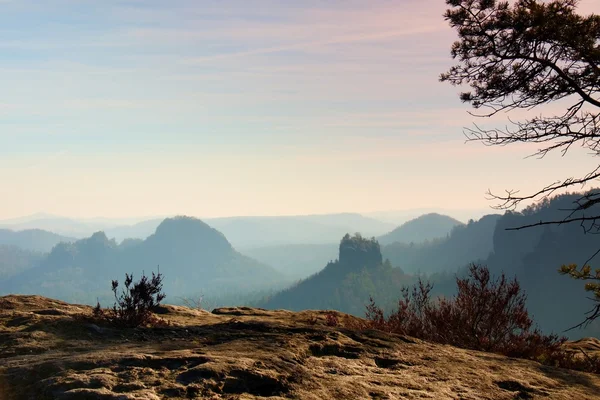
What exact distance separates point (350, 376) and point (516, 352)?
19.3ft

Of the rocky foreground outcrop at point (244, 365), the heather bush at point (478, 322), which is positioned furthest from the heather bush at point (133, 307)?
the heather bush at point (478, 322)

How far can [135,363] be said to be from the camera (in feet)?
18.7

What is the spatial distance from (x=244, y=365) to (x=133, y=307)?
3.41m

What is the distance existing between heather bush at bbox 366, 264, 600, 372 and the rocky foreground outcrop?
2.60 metres

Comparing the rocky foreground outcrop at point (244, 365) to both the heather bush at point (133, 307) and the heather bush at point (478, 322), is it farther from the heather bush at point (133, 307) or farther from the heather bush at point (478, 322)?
the heather bush at point (478, 322)

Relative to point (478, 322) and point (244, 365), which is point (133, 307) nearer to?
point (244, 365)

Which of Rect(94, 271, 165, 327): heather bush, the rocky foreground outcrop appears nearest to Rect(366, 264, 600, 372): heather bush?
the rocky foreground outcrop

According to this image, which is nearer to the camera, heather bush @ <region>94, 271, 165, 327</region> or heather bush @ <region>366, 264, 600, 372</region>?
heather bush @ <region>94, 271, 165, 327</region>

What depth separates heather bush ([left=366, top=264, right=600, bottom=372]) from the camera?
416 inches

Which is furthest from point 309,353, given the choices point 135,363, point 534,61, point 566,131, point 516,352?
point 534,61

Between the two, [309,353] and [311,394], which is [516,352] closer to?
[309,353]

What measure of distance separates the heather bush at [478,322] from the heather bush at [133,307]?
4.90 m

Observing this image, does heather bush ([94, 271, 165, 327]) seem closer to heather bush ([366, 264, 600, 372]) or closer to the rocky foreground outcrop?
the rocky foreground outcrop

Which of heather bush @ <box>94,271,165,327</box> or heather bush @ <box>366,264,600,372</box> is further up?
heather bush @ <box>94,271,165,327</box>
